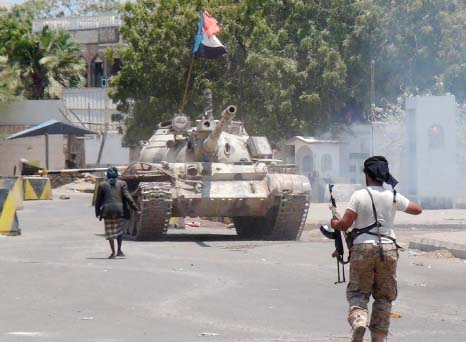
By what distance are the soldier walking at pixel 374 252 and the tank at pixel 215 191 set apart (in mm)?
12583

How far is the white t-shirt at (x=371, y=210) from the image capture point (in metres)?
9.00

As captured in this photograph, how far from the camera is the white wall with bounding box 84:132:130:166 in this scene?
190 feet

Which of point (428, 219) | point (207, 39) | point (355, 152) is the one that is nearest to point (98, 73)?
point (355, 152)

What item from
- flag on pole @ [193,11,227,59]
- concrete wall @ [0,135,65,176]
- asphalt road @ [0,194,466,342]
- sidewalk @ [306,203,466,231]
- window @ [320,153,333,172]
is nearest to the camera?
asphalt road @ [0,194,466,342]

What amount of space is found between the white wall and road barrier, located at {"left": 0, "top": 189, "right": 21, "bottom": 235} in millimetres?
34030

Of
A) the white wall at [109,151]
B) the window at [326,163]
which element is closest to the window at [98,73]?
the white wall at [109,151]

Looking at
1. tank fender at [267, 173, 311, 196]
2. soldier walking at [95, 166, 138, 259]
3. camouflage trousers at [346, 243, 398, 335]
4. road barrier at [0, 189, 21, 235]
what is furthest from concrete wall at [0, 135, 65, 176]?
camouflage trousers at [346, 243, 398, 335]

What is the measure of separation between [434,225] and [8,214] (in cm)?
865

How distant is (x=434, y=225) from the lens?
25109 millimetres

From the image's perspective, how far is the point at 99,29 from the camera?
68.2m

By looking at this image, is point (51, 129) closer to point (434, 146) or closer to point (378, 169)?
point (434, 146)

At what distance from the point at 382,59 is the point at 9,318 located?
38429mm

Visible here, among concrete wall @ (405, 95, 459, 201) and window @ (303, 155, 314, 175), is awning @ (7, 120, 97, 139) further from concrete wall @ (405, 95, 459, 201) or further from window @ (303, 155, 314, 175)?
concrete wall @ (405, 95, 459, 201)

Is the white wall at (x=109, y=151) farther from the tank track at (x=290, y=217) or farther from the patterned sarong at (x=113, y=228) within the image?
the patterned sarong at (x=113, y=228)
